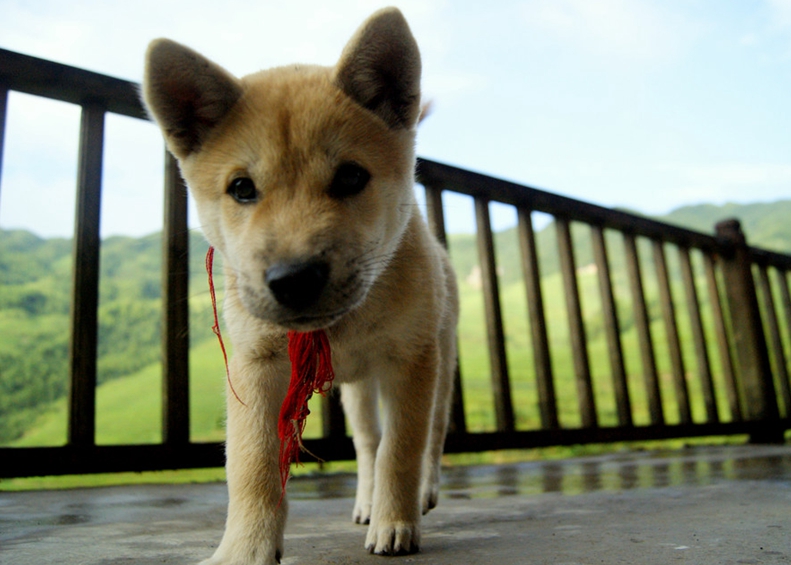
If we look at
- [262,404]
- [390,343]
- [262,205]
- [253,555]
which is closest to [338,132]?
[262,205]

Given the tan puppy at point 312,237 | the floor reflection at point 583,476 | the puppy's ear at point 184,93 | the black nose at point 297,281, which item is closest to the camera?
the black nose at point 297,281

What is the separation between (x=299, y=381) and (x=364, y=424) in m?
0.89

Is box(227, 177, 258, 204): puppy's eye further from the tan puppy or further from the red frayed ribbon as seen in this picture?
the red frayed ribbon

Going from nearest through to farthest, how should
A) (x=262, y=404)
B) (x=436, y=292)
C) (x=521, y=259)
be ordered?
(x=262, y=404)
(x=436, y=292)
(x=521, y=259)

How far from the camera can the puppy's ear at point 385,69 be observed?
165cm

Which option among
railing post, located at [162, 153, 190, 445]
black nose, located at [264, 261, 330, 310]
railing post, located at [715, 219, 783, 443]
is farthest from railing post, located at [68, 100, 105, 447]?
railing post, located at [715, 219, 783, 443]

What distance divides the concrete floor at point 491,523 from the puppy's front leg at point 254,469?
93mm

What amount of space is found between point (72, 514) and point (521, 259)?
311 centimetres

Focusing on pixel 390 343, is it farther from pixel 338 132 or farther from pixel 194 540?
pixel 194 540

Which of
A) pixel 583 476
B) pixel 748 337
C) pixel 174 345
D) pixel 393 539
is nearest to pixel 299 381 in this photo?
pixel 393 539

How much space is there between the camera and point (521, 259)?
433 cm

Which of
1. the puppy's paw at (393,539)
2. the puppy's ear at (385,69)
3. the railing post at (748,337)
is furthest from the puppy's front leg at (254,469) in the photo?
the railing post at (748,337)

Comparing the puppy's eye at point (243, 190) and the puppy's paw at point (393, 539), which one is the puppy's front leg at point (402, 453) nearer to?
the puppy's paw at point (393, 539)

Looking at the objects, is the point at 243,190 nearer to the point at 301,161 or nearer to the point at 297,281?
the point at 301,161
